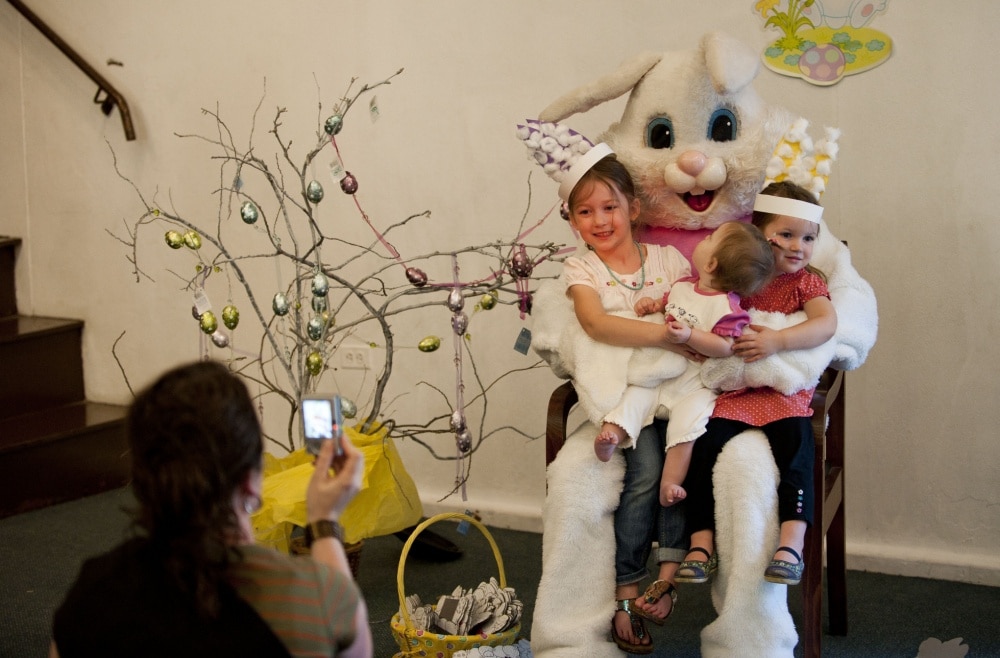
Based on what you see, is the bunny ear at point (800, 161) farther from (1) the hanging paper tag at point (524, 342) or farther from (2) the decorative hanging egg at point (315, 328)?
(2) the decorative hanging egg at point (315, 328)

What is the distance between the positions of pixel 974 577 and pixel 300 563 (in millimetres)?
1964

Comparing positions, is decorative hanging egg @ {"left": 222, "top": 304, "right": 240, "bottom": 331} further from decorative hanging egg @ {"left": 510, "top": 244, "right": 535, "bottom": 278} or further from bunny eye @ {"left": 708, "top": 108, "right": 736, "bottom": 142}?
bunny eye @ {"left": 708, "top": 108, "right": 736, "bottom": 142}

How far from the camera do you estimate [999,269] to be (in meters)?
2.50

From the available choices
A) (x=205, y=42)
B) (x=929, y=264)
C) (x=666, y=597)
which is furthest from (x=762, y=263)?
(x=205, y=42)

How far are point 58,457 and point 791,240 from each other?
238 centimetres

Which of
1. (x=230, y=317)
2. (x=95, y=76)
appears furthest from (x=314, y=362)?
(x=95, y=76)

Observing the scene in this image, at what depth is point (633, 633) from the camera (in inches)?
75.9

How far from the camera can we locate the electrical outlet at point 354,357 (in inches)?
127

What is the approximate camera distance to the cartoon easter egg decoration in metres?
2.56

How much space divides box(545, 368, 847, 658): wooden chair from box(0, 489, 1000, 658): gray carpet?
12cm

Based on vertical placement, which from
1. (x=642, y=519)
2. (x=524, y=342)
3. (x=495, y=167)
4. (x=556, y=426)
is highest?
(x=495, y=167)

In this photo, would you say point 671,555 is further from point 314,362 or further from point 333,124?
point 333,124

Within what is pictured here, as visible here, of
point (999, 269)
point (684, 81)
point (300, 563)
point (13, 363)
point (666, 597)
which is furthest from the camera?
point (13, 363)

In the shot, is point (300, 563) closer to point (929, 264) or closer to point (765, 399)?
point (765, 399)
